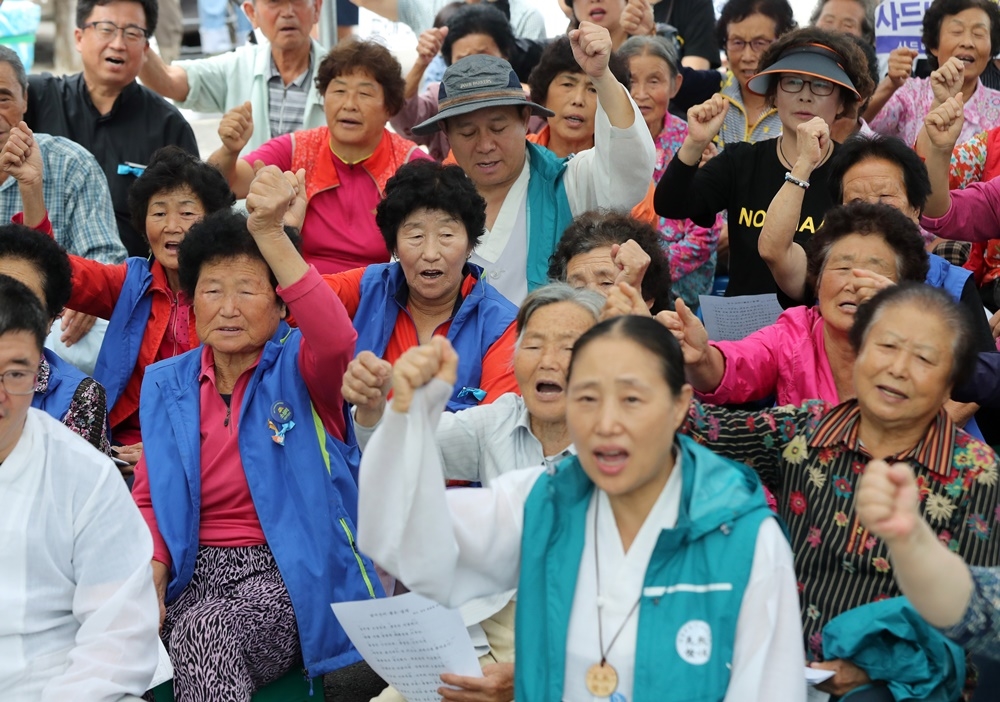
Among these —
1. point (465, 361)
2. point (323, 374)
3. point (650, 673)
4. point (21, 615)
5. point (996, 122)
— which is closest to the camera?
point (650, 673)

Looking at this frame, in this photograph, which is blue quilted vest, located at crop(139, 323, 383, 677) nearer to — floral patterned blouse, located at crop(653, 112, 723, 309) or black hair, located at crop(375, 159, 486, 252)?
black hair, located at crop(375, 159, 486, 252)

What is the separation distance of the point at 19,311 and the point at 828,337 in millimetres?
2167

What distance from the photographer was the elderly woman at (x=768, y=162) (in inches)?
183

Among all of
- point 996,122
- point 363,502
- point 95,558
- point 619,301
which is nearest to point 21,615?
point 95,558

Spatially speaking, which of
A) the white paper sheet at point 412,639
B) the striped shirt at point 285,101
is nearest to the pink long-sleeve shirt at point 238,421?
the white paper sheet at point 412,639

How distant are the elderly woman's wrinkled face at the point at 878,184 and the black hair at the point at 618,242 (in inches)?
25.3

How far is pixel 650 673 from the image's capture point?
248 centimetres

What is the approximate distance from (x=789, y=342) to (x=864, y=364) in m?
0.76

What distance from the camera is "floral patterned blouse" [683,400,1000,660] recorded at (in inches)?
115

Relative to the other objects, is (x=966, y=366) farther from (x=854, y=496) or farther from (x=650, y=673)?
(x=650, y=673)

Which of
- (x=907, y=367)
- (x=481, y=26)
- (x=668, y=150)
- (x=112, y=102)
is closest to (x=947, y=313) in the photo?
(x=907, y=367)

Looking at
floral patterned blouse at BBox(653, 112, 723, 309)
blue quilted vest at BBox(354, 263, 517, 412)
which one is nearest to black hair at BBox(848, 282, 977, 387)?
blue quilted vest at BBox(354, 263, 517, 412)

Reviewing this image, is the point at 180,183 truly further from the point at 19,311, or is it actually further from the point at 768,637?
the point at 768,637

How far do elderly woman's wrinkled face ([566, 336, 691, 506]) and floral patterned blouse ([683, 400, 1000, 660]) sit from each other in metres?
0.61
